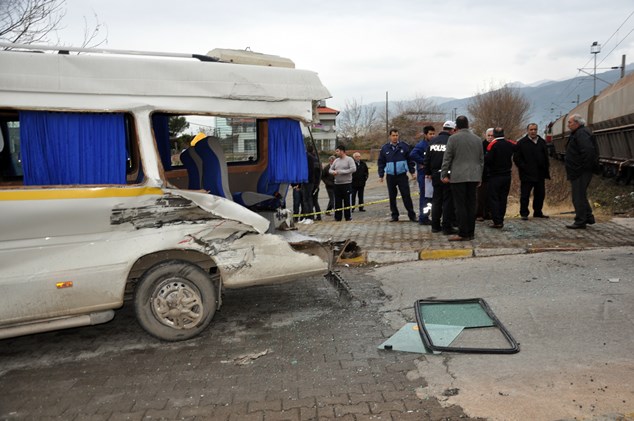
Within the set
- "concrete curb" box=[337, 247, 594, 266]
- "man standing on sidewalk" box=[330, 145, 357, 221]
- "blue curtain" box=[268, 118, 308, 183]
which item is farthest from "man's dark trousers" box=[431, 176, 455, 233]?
"blue curtain" box=[268, 118, 308, 183]

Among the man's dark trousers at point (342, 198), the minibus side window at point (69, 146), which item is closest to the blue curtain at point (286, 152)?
the minibus side window at point (69, 146)

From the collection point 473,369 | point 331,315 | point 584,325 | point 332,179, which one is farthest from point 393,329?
point 332,179

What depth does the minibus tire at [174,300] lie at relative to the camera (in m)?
4.52

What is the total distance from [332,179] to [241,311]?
7.92 m

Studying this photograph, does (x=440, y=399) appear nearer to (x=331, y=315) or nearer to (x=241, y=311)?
(x=331, y=315)

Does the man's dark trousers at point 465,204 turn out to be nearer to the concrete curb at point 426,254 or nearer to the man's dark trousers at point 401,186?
the concrete curb at point 426,254

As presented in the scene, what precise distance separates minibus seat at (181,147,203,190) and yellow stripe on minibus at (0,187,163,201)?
139 cm

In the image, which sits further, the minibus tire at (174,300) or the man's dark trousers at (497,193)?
the man's dark trousers at (497,193)

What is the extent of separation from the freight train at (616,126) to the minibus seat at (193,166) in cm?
1268

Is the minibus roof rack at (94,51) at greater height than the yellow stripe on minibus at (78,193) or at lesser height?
greater

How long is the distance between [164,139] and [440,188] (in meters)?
4.68

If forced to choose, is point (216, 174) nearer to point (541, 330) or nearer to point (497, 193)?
point (541, 330)

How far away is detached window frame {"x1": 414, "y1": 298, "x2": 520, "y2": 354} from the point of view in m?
4.18

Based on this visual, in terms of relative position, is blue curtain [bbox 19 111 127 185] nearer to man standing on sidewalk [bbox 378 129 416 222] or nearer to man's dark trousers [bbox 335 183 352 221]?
man standing on sidewalk [bbox 378 129 416 222]
